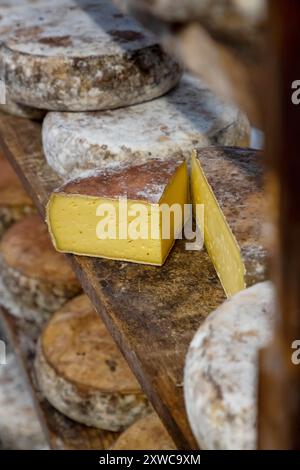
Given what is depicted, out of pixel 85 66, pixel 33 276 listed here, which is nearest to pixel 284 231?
pixel 85 66

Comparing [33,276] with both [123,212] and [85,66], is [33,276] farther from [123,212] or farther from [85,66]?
[123,212]

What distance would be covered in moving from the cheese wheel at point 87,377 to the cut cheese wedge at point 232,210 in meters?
0.43

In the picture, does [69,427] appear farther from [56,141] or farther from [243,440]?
[243,440]

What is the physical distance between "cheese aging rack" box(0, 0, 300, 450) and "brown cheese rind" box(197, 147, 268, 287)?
0.42 ft

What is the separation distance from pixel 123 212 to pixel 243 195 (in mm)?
190

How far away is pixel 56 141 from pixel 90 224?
0.29 m

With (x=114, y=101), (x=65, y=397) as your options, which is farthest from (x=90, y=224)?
(x=65, y=397)

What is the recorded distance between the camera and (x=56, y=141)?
1.59 metres

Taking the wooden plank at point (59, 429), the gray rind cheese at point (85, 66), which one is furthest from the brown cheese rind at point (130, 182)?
the wooden plank at point (59, 429)

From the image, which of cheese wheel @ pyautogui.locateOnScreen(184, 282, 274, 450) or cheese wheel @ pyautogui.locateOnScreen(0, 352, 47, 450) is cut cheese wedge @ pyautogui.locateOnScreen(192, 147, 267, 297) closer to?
cheese wheel @ pyautogui.locateOnScreen(184, 282, 274, 450)

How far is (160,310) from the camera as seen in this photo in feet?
4.05

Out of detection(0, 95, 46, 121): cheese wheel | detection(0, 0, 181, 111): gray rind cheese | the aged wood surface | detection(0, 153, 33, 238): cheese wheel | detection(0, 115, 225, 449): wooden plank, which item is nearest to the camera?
the aged wood surface

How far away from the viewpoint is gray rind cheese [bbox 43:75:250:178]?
1.52 m

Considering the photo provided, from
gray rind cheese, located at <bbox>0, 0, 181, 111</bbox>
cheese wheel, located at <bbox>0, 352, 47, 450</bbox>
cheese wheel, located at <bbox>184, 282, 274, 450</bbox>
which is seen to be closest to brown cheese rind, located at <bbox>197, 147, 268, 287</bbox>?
cheese wheel, located at <bbox>184, 282, 274, 450</bbox>
